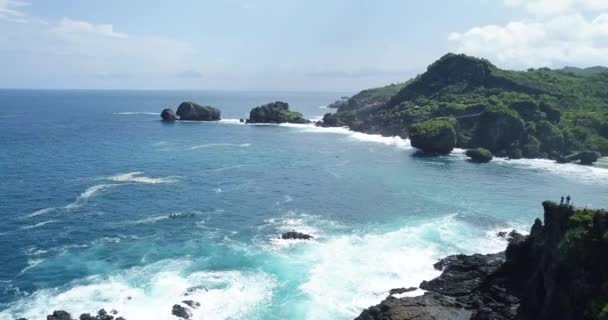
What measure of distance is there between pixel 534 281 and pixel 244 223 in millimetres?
53227

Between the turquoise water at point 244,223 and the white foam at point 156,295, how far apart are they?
10.2 inches

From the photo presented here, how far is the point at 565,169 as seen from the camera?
14900 centimetres

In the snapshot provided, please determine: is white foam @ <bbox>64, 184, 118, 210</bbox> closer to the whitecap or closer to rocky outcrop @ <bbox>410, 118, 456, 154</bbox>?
the whitecap

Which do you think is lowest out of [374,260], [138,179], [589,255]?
[374,260]

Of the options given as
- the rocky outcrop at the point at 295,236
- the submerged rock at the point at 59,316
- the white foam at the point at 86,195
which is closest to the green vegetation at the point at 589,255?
the rocky outcrop at the point at 295,236

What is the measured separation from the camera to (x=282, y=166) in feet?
486

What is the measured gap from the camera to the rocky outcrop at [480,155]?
158m

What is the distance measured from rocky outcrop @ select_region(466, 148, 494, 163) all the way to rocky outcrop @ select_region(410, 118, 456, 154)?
957cm

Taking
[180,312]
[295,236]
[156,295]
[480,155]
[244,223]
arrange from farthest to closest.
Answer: [480,155] < [244,223] < [295,236] < [156,295] < [180,312]

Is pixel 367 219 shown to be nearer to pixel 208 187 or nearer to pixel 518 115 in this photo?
pixel 208 187

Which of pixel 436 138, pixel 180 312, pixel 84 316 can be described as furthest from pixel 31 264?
pixel 436 138

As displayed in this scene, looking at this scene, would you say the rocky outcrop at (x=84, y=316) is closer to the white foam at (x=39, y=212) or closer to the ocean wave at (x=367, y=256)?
the ocean wave at (x=367, y=256)

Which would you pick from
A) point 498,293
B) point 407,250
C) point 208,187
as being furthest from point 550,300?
point 208,187

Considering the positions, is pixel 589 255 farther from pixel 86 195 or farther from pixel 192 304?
pixel 86 195
